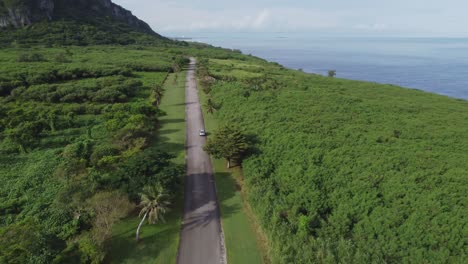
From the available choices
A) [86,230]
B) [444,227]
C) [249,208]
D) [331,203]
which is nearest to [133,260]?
[86,230]

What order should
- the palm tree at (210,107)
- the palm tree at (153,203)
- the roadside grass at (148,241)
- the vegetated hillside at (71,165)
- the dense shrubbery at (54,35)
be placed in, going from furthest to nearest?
the dense shrubbery at (54,35)
the palm tree at (210,107)
the palm tree at (153,203)
the roadside grass at (148,241)
the vegetated hillside at (71,165)

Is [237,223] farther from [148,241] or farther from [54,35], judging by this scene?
[54,35]

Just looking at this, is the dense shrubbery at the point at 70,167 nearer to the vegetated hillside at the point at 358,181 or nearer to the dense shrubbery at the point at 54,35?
the vegetated hillside at the point at 358,181

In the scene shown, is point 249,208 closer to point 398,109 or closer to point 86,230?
point 86,230

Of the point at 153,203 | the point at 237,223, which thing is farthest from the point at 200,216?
the point at 153,203

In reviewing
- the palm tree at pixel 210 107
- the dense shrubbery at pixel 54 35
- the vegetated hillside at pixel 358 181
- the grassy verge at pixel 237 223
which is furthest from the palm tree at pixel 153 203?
the dense shrubbery at pixel 54 35

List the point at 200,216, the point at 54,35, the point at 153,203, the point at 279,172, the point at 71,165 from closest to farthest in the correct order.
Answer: the point at 153,203, the point at 200,216, the point at 279,172, the point at 71,165, the point at 54,35
